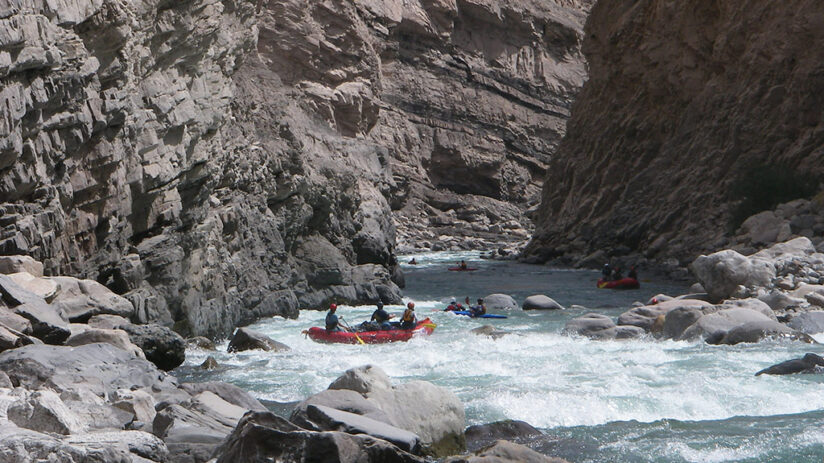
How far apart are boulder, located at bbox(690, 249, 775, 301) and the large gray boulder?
1129 cm

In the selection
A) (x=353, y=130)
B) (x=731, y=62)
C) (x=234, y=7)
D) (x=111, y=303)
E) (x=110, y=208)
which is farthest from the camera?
(x=353, y=130)

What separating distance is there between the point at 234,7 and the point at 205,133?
4049 mm

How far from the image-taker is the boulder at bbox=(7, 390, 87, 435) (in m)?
6.34

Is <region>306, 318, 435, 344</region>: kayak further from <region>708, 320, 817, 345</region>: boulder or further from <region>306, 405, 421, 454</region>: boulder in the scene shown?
<region>306, 405, 421, 454</region>: boulder

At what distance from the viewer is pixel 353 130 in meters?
48.2

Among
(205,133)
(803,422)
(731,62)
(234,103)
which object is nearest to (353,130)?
(731,62)

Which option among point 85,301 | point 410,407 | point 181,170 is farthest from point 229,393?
point 181,170

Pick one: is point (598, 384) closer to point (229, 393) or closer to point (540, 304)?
point (229, 393)

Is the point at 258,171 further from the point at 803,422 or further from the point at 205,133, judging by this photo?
the point at 803,422

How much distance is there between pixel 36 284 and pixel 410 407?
16.9ft

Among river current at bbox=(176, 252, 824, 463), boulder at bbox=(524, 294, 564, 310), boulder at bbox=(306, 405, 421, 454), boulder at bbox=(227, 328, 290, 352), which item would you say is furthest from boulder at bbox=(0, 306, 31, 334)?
boulder at bbox=(524, 294, 564, 310)

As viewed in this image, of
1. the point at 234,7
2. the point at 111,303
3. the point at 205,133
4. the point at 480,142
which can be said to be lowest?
the point at 480,142

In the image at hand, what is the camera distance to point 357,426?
7.16m

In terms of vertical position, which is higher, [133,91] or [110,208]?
[133,91]
